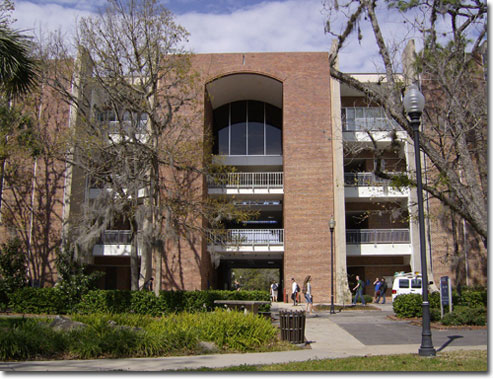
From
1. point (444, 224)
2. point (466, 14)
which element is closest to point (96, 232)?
point (466, 14)

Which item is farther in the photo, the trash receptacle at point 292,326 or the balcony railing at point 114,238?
the balcony railing at point 114,238

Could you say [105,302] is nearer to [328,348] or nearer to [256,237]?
[328,348]

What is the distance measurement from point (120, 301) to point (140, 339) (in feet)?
30.9

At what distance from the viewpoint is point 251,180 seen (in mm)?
30594

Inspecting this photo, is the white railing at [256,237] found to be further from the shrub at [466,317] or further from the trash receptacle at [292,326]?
the trash receptacle at [292,326]

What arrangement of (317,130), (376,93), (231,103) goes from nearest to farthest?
1. (376,93)
2. (317,130)
3. (231,103)

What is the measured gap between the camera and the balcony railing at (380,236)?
28.2 metres

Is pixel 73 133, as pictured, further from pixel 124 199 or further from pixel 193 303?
pixel 193 303

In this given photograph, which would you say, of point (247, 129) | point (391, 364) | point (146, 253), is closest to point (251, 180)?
point (247, 129)

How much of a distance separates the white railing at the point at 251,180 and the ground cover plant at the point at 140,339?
17.3 meters

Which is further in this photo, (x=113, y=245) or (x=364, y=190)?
(x=364, y=190)

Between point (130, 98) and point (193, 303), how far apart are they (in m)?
9.13

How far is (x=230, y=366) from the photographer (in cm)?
802

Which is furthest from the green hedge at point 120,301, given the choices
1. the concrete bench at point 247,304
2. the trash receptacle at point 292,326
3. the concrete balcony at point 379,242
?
the concrete balcony at point 379,242
